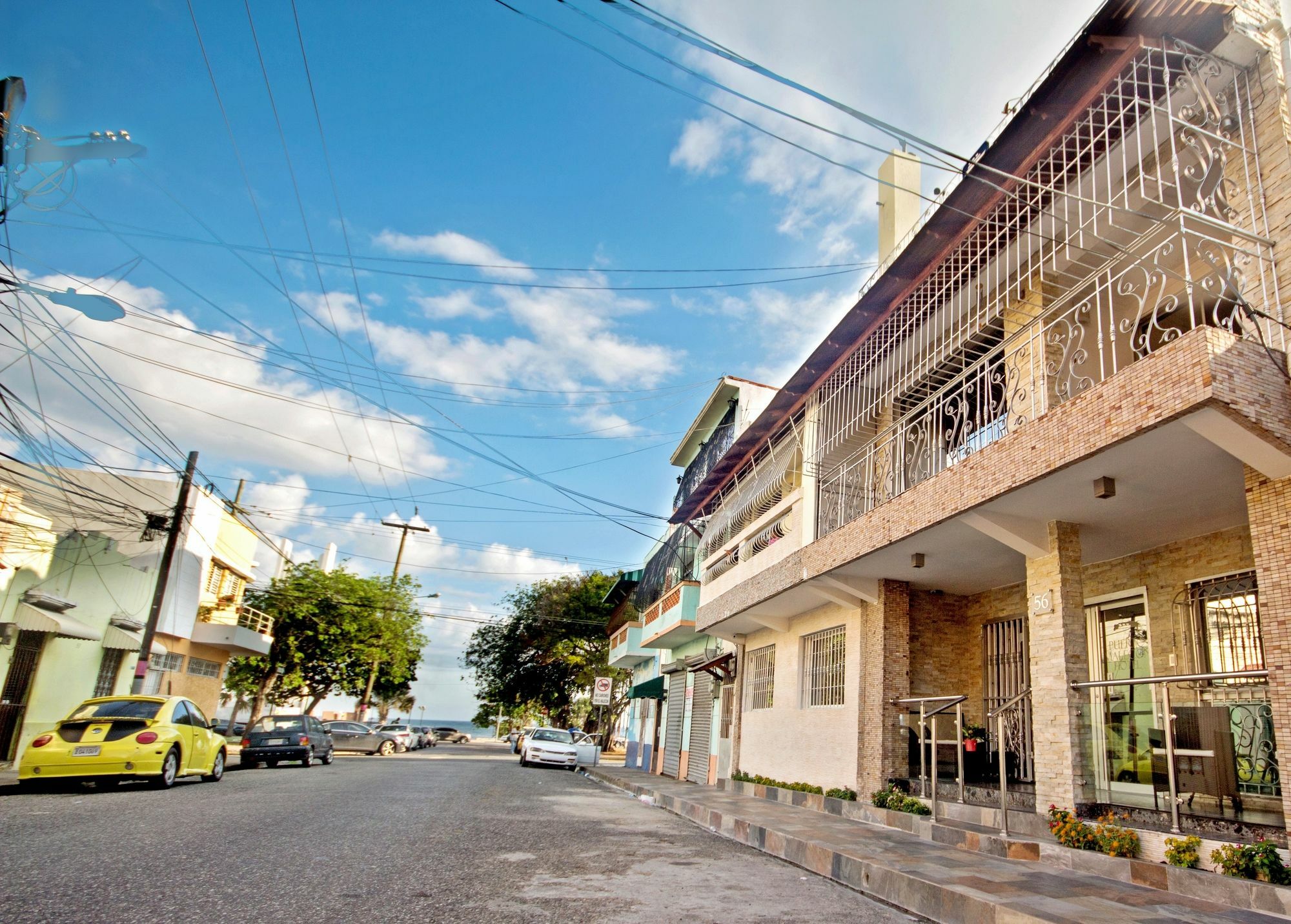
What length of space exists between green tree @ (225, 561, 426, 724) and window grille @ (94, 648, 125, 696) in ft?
35.4

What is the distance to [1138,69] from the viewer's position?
24.8ft

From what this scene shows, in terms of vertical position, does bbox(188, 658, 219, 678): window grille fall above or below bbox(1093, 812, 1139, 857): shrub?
above

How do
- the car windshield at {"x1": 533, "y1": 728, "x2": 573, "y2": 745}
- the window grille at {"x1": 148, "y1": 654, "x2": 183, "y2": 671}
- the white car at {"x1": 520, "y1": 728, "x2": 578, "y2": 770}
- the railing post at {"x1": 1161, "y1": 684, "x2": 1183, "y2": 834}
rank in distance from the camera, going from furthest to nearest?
the car windshield at {"x1": 533, "y1": 728, "x2": 573, "y2": 745} → the white car at {"x1": 520, "y1": 728, "x2": 578, "y2": 770} → the window grille at {"x1": 148, "y1": 654, "x2": 183, "y2": 671} → the railing post at {"x1": 1161, "y1": 684, "x2": 1183, "y2": 834}

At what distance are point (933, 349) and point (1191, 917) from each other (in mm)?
8089

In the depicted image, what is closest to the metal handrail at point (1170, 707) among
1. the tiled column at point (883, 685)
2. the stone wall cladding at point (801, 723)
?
the tiled column at point (883, 685)

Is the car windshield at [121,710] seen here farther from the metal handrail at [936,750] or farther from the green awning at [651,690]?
the green awning at [651,690]

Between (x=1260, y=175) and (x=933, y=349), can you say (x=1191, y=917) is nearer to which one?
(x=1260, y=175)

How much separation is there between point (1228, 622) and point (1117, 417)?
135 inches

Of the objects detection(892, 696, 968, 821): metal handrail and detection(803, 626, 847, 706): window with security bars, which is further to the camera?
detection(803, 626, 847, 706): window with security bars

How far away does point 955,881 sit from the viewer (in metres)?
6.30

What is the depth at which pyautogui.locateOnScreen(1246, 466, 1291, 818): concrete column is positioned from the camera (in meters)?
5.71

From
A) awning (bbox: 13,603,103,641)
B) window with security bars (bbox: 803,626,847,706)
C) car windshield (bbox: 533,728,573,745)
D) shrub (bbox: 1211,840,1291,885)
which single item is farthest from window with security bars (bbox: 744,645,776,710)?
awning (bbox: 13,603,103,641)

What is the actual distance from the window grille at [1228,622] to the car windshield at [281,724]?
20781 mm

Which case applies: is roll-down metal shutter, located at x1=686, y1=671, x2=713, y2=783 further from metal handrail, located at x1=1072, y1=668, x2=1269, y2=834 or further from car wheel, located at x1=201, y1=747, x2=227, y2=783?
metal handrail, located at x1=1072, y1=668, x2=1269, y2=834
